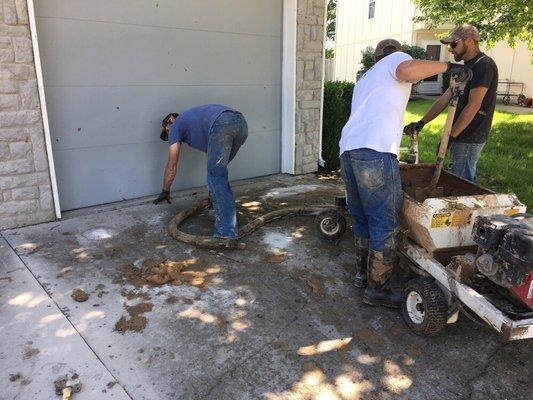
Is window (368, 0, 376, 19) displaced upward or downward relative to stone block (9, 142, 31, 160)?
upward

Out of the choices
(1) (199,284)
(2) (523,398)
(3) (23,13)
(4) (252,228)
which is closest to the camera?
(2) (523,398)

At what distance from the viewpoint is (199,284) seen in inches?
145

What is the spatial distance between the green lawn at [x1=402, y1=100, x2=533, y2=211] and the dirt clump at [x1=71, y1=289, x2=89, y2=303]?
5140mm

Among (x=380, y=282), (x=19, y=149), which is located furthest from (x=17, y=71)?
(x=380, y=282)

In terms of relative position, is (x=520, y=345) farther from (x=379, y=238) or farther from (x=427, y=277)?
(x=379, y=238)

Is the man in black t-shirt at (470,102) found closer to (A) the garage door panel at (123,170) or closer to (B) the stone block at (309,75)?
(B) the stone block at (309,75)

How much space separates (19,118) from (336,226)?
331 cm

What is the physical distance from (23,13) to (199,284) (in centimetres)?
311

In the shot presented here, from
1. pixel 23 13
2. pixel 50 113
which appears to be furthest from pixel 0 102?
pixel 23 13

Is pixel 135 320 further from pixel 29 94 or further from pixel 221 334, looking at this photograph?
pixel 29 94

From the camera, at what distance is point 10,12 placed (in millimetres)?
4285

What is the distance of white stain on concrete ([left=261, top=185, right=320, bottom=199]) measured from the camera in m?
6.10

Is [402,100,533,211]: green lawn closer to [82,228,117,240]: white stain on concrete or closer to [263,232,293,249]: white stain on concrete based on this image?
[263,232,293,249]: white stain on concrete

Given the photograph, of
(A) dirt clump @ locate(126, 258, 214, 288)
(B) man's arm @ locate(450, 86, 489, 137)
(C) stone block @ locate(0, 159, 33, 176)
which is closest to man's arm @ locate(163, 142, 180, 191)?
(A) dirt clump @ locate(126, 258, 214, 288)
